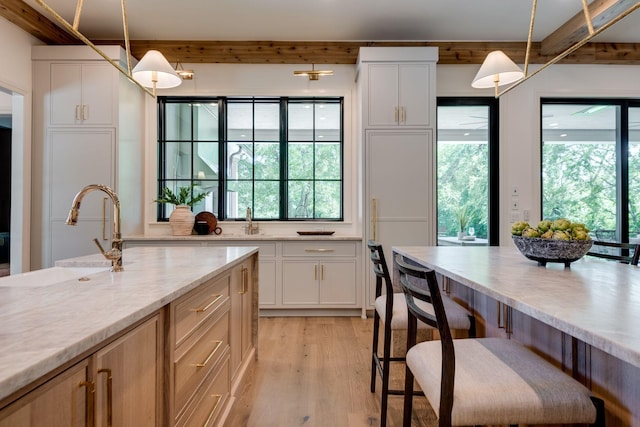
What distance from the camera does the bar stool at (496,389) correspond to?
0.96 m

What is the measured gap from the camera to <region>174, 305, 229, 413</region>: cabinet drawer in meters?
1.18

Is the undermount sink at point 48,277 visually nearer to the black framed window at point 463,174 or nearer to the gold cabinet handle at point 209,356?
the gold cabinet handle at point 209,356

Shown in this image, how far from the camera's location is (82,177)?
3564 millimetres

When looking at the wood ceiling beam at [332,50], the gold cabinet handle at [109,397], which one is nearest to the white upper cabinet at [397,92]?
the wood ceiling beam at [332,50]

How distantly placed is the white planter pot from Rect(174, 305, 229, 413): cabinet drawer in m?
2.37

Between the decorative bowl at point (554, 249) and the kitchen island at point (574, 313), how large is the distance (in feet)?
0.15

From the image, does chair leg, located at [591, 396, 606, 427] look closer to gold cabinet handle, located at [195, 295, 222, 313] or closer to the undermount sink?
gold cabinet handle, located at [195, 295, 222, 313]

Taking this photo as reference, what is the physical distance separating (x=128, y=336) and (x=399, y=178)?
10.3ft

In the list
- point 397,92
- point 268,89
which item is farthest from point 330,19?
point 268,89

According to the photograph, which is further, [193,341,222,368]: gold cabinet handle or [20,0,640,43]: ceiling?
[20,0,640,43]: ceiling

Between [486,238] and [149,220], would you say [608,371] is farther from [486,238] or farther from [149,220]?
[149,220]

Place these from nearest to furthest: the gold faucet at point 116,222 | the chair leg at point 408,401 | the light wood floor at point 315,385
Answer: the chair leg at point 408,401, the gold faucet at point 116,222, the light wood floor at point 315,385

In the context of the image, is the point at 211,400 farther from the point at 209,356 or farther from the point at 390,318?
the point at 390,318

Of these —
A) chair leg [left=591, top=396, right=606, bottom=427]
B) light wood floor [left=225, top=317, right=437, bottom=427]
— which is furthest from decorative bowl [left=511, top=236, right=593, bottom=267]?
light wood floor [left=225, top=317, right=437, bottom=427]
